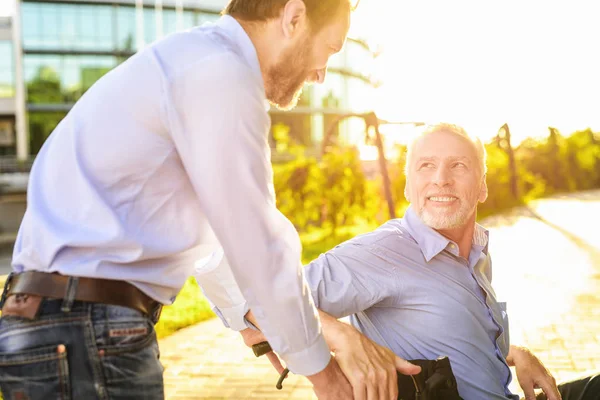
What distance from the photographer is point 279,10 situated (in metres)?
1.72

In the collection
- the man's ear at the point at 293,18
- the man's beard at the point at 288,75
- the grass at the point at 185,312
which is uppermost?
the man's ear at the point at 293,18

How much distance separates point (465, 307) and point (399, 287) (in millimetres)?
222

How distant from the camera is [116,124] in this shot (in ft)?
5.19

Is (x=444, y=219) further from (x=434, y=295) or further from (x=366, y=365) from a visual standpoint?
(x=366, y=365)

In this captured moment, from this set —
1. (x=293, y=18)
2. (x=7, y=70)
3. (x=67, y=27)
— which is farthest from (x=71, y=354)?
(x=67, y=27)

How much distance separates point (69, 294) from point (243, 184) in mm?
418

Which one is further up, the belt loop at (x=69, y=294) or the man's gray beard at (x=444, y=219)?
the man's gray beard at (x=444, y=219)

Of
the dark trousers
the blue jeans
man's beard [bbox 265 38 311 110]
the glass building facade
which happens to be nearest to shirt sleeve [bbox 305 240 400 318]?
man's beard [bbox 265 38 311 110]

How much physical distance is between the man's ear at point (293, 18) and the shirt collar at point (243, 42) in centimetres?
9

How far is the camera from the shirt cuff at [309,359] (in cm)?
161

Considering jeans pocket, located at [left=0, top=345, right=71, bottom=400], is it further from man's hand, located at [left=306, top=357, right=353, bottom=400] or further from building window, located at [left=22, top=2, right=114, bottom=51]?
building window, located at [left=22, top=2, right=114, bottom=51]

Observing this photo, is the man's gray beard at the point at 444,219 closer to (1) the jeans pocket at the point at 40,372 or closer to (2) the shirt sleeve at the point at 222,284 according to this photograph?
(2) the shirt sleeve at the point at 222,284

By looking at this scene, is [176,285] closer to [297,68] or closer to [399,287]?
[297,68]

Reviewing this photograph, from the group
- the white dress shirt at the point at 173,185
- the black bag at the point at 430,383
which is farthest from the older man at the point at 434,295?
the white dress shirt at the point at 173,185
